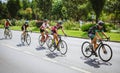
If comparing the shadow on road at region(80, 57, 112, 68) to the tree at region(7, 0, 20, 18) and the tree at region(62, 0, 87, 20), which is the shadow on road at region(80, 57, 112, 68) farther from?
the tree at region(7, 0, 20, 18)

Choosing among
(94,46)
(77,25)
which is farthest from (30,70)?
(77,25)

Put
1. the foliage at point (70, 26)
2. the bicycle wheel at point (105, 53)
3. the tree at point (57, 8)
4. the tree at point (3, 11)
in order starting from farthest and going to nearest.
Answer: the tree at point (57, 8), the tree at point (3, 11), the foliage at point (70, 26), the bicycle wheel at point (105, 53)

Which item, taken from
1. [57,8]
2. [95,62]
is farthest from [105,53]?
[57,8]

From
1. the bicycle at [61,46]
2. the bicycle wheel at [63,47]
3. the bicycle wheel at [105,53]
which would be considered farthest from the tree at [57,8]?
the bicycle wheel at [105,53]

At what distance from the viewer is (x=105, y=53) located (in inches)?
388

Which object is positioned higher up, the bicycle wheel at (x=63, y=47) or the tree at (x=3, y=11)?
the tree at (x=3, y=11)

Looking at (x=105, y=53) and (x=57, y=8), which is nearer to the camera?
(x=105, y=53)

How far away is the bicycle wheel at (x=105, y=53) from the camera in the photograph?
9774 millimetres

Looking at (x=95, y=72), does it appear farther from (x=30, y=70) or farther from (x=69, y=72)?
(x=30, y=70)

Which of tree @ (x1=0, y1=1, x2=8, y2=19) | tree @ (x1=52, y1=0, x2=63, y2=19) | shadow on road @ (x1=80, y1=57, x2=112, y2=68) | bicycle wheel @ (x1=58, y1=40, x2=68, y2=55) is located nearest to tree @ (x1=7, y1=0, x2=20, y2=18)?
tree @ (x1=0, y1=1, x2=8, y2=19)

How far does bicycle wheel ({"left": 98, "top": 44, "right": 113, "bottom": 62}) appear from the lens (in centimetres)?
977

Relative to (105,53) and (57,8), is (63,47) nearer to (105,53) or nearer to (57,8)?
(105,53)

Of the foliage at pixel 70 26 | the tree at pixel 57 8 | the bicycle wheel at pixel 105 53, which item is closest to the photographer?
the bicycle wheel at pixel 105 53

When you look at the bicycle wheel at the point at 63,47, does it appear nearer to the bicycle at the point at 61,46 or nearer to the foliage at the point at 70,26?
the bicycle at the point at 61,46
